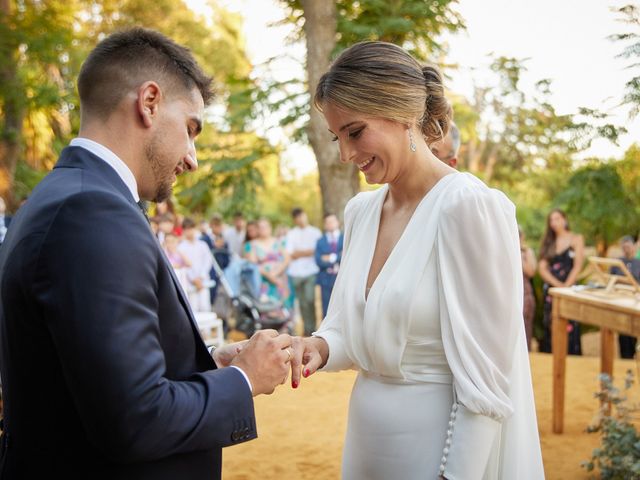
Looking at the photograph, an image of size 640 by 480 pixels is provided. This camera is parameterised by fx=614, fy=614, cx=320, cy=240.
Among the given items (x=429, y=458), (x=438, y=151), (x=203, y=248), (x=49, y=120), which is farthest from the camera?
(x=49, y=120)

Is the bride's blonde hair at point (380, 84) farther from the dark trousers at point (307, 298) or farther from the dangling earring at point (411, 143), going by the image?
the dark trousers at point (307, 298)

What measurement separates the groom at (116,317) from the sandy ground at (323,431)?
3.88m

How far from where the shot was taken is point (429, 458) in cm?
207

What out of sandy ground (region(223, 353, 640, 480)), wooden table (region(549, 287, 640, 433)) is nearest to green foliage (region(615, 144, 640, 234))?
wooden table (region(549, 287, 640, 433))

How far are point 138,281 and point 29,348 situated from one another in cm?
33

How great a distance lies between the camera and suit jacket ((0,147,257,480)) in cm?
129

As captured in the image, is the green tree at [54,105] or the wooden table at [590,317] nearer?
the wooden table at [590,317]

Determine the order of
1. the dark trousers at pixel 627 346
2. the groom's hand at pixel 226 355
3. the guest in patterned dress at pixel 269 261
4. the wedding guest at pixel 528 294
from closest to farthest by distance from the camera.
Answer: the groom's hand at pixel 226 355 < the wedding guest at pixel 528 294 < the dark trousers at pixel 627 346 < the guest in patterned dress at pixel 269 261

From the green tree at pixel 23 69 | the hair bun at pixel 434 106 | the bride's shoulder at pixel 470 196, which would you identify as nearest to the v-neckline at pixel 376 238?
the bride's shoulder at pixel 470 196

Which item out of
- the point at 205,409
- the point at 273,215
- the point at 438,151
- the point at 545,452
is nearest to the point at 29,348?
the point at 205,409

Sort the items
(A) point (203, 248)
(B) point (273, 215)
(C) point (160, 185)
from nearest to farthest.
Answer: (C) point (160, 185) → (A) point (203, 248) → (B) point (273, 215)

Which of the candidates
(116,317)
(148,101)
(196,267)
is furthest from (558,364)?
(196,267)

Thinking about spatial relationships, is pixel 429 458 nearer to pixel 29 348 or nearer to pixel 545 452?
pixel 29 348

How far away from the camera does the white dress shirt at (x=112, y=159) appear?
62.7 inches
